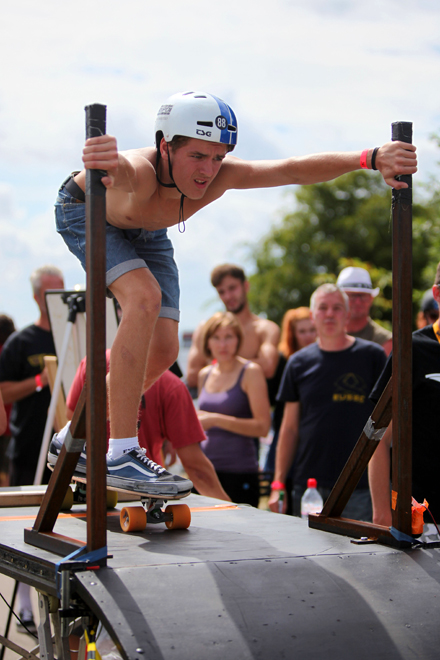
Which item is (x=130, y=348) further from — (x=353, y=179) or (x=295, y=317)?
(x=353, y=179)

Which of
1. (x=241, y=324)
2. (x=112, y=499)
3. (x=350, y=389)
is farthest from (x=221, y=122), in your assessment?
(x=241, y=324)

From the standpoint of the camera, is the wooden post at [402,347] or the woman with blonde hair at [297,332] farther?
the woman with blonde hair at [297,332]

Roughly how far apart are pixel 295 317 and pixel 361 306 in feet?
2.18

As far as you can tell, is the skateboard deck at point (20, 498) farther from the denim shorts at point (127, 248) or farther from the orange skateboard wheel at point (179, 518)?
the denim shorts at point (127, 248)

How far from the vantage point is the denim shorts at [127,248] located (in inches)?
129

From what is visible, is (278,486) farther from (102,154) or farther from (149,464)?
(102,154)

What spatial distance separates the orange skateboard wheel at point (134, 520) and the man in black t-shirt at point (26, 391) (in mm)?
3382

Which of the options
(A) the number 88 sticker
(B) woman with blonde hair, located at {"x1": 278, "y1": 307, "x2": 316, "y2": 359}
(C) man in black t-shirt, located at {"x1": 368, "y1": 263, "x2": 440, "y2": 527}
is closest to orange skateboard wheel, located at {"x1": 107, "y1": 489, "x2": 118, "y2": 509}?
(C) man in black t-shirt, located at {"x1": 368, "y1": 263, "x2": 440, "y2": 527}

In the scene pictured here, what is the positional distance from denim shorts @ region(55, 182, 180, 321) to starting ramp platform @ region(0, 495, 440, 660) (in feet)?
3.98

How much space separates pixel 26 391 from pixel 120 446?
139 inches

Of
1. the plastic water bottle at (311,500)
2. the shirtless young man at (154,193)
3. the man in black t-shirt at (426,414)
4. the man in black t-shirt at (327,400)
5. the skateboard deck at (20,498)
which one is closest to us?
the shirtless young man at (154,193)

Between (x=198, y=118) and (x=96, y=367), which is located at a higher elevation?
(x=198, y=118)

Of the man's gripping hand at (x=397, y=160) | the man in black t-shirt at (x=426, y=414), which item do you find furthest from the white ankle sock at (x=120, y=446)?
the man's gripping hand at (x=397, y=160)

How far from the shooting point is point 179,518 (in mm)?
3205
